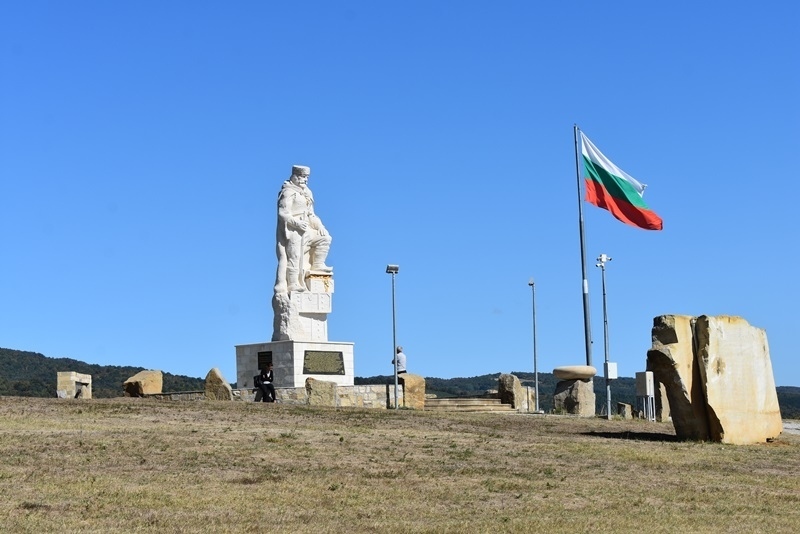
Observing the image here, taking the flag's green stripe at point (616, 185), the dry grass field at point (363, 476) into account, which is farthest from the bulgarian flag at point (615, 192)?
the dry grass field at point (363, 476)

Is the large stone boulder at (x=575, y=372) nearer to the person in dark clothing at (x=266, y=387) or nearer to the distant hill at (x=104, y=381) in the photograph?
the person in dark clothing at (x=266, y=387)

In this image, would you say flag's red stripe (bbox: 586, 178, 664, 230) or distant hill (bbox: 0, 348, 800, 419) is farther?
distant hill (bbox: 0, 348, 800, 419)

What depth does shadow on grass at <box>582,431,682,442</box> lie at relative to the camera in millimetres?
23922

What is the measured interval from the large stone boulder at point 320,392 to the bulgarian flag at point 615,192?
10085mm

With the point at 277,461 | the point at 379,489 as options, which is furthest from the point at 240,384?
the point at 379,489

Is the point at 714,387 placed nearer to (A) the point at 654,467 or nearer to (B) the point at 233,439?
(A) the point at 654,467

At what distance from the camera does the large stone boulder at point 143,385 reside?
36625 millimetres

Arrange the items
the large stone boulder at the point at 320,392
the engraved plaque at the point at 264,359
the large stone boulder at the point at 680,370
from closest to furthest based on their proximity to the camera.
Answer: the large stone boulder at the point at 680,370 < the large stone boulder at the point at 320,392 < the engraved plaque at the point at 264,359

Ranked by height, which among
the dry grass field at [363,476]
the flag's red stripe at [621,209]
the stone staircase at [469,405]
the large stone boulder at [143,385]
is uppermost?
the flag's red stripe at [621,209]

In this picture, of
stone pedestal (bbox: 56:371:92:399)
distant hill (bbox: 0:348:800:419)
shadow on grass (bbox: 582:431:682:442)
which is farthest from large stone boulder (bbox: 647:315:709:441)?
distant hill (bbox: 0:348:800:419)

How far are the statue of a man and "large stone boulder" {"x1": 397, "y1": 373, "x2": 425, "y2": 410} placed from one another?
361cm

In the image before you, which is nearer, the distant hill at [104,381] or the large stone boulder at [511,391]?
the large stone boulder at [511,391]

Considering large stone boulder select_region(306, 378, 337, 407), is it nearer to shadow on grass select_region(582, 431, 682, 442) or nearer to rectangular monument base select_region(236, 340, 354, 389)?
rectangular monument base select_region(236, 340, 354, 389)

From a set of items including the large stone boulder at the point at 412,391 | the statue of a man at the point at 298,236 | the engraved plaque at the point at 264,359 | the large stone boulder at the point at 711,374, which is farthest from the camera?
the statue of a man at the point at 298,236
